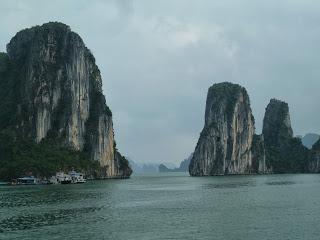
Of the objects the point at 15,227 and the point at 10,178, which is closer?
the point at 15,227

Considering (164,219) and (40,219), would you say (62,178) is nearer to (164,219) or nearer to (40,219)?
(40,219)

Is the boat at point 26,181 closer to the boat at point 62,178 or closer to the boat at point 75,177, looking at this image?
the boat at point 62,178

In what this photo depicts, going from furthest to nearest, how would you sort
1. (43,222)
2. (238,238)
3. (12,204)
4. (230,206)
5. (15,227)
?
(12,204)
(230,206)
(43,222)
(15,227)
(238,238)

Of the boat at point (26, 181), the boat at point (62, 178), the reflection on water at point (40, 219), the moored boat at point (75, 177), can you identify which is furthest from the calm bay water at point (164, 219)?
the moored boat at point (75, 177)

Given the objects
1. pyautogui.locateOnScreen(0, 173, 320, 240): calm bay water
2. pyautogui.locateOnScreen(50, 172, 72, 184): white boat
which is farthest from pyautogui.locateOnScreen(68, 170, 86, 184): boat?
pyautogui.locateOnScreen(0, 173, 320, 240): calm bay water

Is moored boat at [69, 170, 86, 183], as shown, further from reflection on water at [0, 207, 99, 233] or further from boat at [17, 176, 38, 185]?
reflection on water at [0, 207, 99, 233]

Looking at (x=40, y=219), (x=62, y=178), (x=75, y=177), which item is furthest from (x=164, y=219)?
(x=75, y=177)

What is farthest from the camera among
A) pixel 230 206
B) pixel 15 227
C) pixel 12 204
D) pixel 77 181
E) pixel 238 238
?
pixel 77 181

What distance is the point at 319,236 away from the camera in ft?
184

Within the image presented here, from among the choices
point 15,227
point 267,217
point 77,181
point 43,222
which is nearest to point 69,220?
point 43,222

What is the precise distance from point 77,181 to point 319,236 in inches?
5710

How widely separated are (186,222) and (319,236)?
1807 centimetres

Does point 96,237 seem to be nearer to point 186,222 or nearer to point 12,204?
point 186,222

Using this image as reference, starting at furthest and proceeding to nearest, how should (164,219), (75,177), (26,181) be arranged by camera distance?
(75,177)
(26,181)
(164,219)
